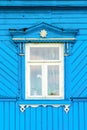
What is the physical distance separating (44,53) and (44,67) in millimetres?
275

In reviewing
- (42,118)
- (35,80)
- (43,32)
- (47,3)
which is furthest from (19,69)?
(47,3)

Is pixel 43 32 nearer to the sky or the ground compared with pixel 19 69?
nearer to the sky

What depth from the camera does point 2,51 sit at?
9.26 meters

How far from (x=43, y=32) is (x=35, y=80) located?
3.12ft

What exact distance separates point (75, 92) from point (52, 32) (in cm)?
125

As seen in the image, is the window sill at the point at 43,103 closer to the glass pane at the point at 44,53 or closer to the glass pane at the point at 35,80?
the glass pane at the point at 35,80

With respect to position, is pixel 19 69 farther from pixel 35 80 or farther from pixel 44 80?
pixel 44 80

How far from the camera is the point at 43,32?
9.21 metres

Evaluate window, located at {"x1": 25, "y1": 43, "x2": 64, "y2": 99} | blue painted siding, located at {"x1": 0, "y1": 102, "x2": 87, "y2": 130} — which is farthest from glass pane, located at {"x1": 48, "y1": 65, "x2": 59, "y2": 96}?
blue painted siding, located at {"x1": 0, "y1": 102, "x2": 87, "y2": 130}

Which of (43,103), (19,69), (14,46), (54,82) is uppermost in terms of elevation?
(14,46)

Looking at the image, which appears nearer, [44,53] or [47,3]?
[47,3]

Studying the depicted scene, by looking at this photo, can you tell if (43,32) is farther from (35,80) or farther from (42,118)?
(42,118)

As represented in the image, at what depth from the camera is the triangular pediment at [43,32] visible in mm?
9172

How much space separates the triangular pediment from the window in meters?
0.20
